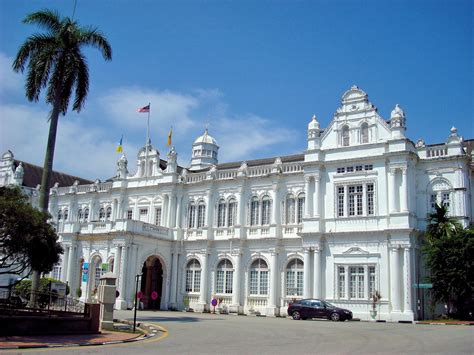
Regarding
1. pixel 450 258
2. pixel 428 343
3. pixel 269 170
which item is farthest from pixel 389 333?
pixel 269 170

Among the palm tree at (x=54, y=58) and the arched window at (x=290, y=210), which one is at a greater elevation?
the palm tree at (x=54, y=58)

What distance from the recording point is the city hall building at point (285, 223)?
33.8 metres

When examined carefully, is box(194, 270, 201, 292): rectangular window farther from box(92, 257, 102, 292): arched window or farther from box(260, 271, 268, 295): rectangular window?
box(92, 257, 102, 292): arched window

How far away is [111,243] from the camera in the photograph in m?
42.8

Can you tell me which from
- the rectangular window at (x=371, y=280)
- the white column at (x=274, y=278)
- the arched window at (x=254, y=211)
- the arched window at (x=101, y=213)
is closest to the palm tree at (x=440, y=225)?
the rectangular window at (x=371, y=280)

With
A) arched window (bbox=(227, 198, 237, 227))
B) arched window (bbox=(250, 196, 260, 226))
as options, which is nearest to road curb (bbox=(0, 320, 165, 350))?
arched window (bbox=(250, 196, 260, 226))

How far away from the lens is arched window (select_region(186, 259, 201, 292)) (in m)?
41.9

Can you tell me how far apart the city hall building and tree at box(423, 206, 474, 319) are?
5.21 ft

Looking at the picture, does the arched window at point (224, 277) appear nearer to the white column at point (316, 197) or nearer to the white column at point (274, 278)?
the white column at point (274, 278)

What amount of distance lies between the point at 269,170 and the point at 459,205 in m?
13.4

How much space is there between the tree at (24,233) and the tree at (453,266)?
2080cm

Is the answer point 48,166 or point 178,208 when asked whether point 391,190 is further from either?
point 48,166

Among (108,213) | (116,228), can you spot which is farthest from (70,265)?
(116,228)

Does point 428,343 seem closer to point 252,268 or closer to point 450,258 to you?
point 450,258
